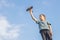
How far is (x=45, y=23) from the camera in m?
12.4

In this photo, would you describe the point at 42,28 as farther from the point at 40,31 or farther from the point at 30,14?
the point at 30,14

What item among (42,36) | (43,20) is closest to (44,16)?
(43,20)

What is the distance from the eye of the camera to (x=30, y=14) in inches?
495

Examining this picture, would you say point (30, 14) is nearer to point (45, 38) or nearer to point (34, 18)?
point (34, 18)

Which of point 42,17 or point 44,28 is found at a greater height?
point 42,17

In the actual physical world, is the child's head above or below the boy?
above

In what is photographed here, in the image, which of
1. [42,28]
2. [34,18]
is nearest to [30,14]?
[34,18]

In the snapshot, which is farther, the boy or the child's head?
the child's head

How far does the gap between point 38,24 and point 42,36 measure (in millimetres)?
797

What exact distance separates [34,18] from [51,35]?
1.50m

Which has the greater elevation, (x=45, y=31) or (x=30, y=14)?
(x=30, y=14)

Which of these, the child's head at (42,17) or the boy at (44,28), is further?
the child's head at (42,17)

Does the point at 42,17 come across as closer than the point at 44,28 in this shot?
No

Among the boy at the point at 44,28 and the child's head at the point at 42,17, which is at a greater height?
the child's head at the point at 42,17
